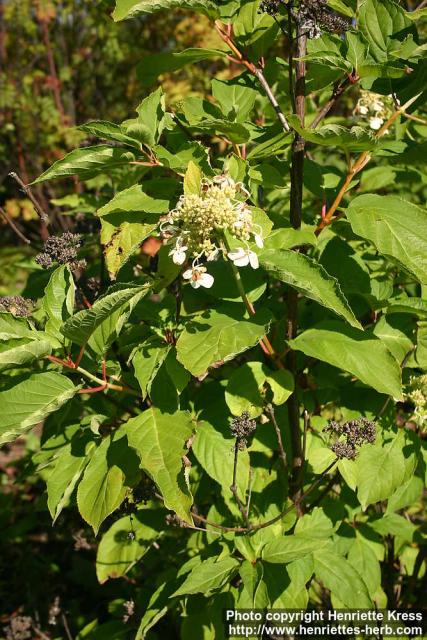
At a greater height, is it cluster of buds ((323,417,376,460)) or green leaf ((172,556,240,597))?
cluster of buds ((323,417,376,460))

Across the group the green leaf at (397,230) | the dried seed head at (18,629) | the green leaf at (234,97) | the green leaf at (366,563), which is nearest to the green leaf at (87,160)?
the green leaf at (234,97)

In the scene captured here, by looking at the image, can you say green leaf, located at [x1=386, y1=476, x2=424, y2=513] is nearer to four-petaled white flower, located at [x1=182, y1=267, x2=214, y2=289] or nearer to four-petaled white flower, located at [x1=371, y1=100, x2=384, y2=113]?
four-petaled white flower, located at [x1=182, y1=267, x2=214, y2=289]

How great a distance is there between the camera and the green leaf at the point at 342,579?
5.24 feet

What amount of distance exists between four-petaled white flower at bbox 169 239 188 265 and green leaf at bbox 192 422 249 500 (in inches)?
22.2

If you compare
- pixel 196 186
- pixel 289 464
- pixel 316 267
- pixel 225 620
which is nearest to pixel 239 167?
pixel 196 186

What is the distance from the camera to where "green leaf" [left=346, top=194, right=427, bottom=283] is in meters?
1.34

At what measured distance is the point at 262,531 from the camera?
166 cm

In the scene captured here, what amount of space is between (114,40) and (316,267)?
21.0 feet

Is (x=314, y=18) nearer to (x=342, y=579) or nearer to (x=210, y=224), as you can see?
(x=210, y=224)

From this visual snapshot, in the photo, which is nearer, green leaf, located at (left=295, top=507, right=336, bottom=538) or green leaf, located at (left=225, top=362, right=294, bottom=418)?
green leaf, located at (left=225, top=362, right=294, bottom=418)

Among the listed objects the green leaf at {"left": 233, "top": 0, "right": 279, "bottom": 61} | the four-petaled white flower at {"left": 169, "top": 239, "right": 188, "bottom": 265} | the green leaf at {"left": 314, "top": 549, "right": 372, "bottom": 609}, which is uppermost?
the green leaf at {"left": 233, "top": 0, "right": 279, "bottom": 61}

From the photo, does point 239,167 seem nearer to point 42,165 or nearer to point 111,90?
point 42,165

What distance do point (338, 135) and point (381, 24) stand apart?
1.40ft

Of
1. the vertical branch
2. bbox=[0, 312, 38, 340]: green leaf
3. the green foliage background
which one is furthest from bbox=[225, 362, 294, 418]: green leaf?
bbox=[0, 312, 38, 340]: green leaf
